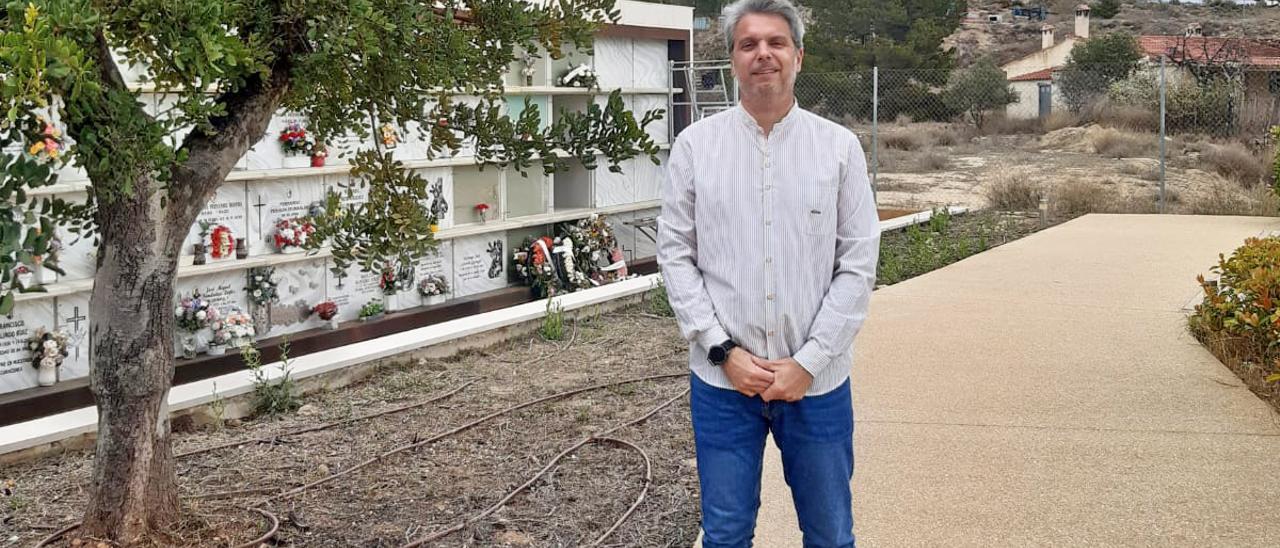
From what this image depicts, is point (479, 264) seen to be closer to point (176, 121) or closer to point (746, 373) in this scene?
point (176, 121)

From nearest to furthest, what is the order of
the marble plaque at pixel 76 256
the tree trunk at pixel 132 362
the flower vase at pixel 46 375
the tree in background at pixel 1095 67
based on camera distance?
the tree trunk at pixel 132 362, the flower vase at pixel 46 375, the marble plaque at pixel 76 256, the tree in background at pixel 1095 67

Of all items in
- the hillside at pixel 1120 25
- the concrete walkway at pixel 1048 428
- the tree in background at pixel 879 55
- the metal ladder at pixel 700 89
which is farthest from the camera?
the hillside at pixel 1120 25

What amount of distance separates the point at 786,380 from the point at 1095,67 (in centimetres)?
3902

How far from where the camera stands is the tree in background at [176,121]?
2.97 m

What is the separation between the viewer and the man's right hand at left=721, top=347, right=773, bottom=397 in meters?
2.81

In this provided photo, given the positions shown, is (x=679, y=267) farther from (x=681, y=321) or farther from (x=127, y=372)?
(x=127, y=372)

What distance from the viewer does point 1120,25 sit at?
6294 cm

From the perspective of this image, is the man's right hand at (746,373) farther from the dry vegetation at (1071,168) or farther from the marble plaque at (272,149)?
the dry vegetation at (1071,168)

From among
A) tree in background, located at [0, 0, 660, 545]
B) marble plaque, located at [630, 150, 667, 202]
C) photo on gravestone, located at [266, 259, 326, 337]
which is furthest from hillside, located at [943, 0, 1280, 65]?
tree in background, located at [0, 0, 660, 545]

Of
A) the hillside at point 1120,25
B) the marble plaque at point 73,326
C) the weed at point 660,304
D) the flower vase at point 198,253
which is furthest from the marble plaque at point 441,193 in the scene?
the hillside at point 1120,25

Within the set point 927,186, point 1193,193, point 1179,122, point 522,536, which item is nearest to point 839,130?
point 522,536

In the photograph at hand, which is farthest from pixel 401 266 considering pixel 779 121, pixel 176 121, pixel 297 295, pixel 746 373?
pixel 746 373

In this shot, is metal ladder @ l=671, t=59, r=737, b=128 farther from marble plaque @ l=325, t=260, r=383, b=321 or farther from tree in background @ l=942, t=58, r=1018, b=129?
tree in background @ l=942, t=58, r=1018, b=129

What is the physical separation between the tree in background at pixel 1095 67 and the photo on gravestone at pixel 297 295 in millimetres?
25570
